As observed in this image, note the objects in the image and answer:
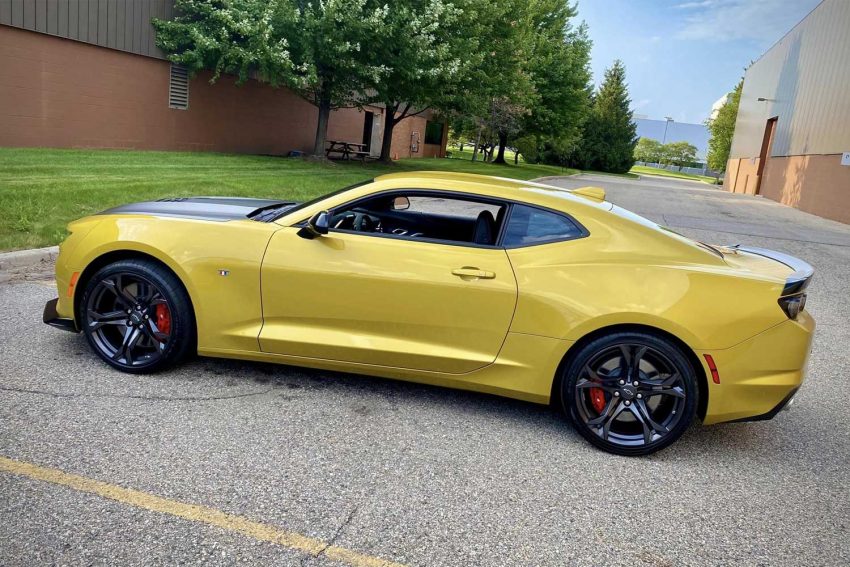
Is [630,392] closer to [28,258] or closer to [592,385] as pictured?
[592,385]

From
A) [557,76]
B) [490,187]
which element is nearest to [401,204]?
[490,187]

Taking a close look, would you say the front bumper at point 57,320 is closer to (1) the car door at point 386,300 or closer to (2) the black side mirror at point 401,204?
(1) the car door at point 386,300

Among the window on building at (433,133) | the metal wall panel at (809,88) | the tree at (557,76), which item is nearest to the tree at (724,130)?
the metal wall panel at (809,88)

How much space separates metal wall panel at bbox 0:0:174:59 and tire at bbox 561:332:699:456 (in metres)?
17.3

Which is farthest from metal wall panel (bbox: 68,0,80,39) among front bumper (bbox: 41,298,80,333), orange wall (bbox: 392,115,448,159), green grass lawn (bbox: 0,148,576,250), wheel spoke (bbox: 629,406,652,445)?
orange wall (bbox: 392,115,448,159)

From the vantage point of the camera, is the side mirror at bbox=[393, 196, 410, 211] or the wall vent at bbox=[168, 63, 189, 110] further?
the wall vent at bbox=[168, 63, 189, 110]

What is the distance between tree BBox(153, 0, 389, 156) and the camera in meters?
18.9

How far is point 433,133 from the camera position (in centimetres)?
4512

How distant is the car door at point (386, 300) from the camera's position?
3.94 metres

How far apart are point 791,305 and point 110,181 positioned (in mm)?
11468

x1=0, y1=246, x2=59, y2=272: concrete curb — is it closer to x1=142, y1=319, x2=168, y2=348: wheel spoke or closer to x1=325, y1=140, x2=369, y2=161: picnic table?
x1=142, y1=319, x2=168, y2=348: wheel spoke

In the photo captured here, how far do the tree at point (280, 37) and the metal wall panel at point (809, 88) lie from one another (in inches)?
751

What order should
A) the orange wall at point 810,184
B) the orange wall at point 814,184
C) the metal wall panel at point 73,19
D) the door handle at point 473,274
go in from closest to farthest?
the door handle at point 473,274, the metal wall panel at point 73,19, the orange wall at point 814,184, the orange wall at point 810,184

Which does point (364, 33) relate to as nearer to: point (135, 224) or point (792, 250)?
point (792, 250)
